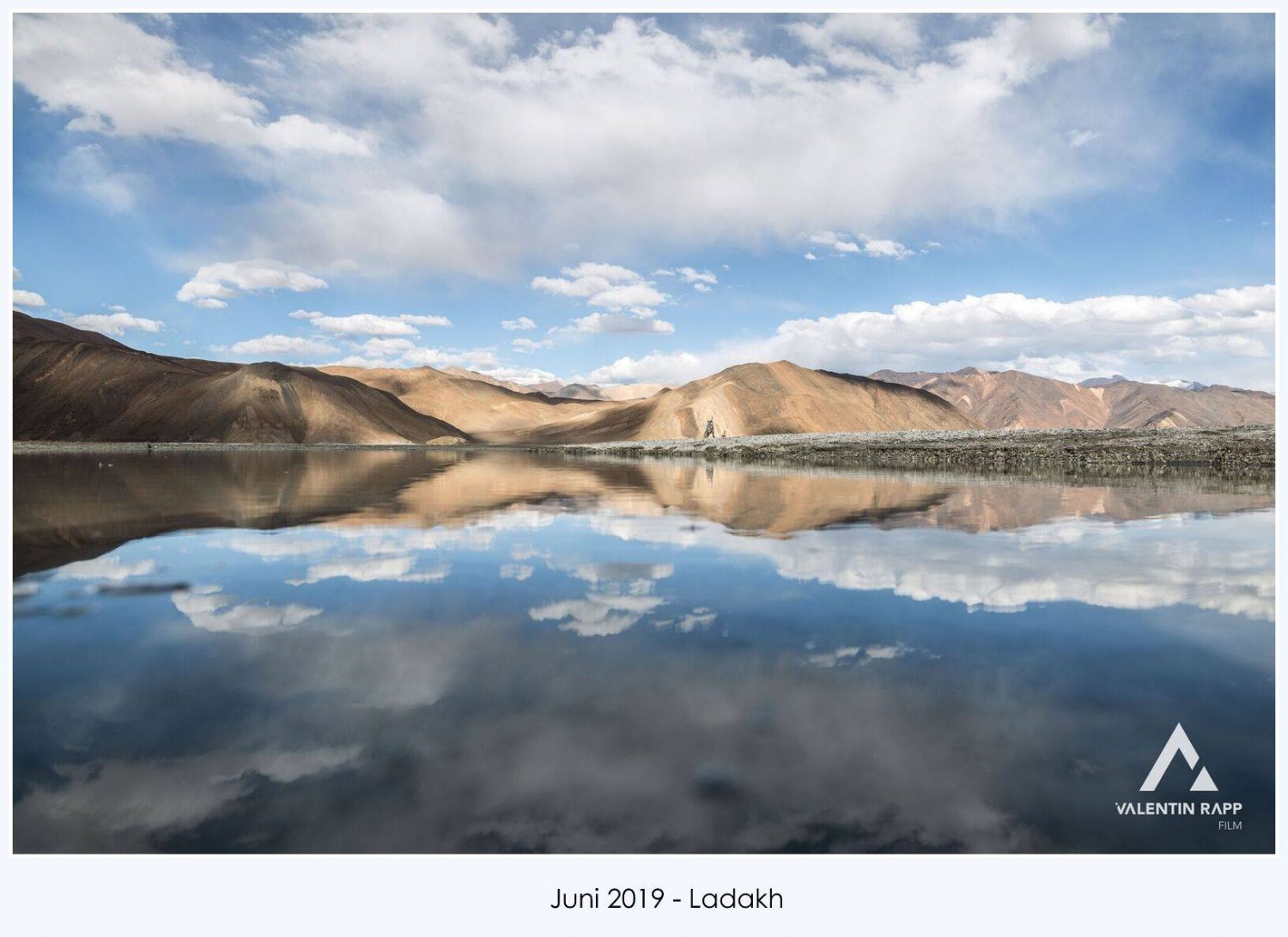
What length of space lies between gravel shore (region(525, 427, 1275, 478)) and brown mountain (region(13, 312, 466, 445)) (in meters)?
99.9

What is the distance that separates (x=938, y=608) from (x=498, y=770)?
5018 millimetres

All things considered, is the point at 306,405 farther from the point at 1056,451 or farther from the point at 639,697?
the point at 639,697

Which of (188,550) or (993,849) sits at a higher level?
(188,550)

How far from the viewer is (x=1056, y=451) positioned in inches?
1706

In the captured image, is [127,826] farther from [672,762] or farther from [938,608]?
[938,608]

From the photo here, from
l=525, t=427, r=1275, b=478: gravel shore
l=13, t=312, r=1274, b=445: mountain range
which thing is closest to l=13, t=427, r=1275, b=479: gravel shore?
l=525, t=427, r=1275, b=478: gravel shore

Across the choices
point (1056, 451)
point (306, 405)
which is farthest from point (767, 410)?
point (1056, 451)

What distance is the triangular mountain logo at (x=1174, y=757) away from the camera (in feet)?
13.8

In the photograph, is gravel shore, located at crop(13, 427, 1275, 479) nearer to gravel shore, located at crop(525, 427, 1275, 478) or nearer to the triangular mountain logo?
gravel shore, located at crop(525, 427, 1275, 478)

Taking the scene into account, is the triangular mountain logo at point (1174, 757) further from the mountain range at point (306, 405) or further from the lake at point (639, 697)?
the mountain range at point (306, 405)

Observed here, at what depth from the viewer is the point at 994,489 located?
2183 centimetres

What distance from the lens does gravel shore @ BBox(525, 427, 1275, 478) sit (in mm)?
36188

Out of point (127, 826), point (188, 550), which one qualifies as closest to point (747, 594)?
point (127, 826)

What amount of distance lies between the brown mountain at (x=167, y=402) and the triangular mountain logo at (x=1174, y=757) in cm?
13990
